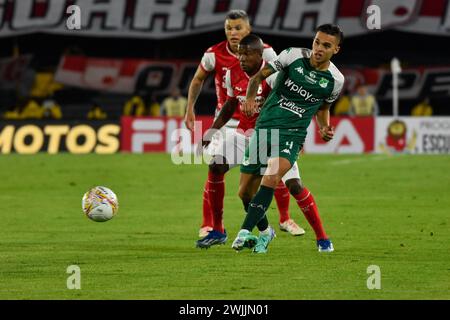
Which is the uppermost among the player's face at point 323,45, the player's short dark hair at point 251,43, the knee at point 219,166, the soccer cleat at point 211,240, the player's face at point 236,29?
the player's face at point 236,29

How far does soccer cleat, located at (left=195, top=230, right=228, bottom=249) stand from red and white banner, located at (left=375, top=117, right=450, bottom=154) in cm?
1795

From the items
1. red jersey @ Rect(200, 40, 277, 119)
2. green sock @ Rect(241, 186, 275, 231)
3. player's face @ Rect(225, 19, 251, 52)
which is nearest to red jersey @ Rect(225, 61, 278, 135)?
red jersey @ Rect(200, 40, 277, 119)

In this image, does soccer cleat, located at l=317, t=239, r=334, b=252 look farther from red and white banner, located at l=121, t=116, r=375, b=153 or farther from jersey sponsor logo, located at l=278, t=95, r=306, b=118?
A: red and white banner, located at l=121, t=116, r=375, b=153

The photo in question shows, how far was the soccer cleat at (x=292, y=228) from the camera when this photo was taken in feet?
41.5

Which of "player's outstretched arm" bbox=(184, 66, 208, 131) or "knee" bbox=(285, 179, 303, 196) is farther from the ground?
"player's outstretched arm" bbox=(184, 66, 208, 131)

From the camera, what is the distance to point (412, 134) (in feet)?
95.8

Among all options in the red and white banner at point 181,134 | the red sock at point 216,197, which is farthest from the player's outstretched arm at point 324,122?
the red and white banner at point 181,134

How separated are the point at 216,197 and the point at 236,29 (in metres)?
1.73

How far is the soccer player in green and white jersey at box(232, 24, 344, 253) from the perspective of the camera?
1039cm

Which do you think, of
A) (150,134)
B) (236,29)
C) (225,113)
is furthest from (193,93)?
(150,134)

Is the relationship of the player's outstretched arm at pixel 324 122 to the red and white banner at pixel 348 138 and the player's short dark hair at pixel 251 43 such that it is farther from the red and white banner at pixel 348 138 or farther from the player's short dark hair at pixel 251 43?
the red and white banner at pixel 348 138
